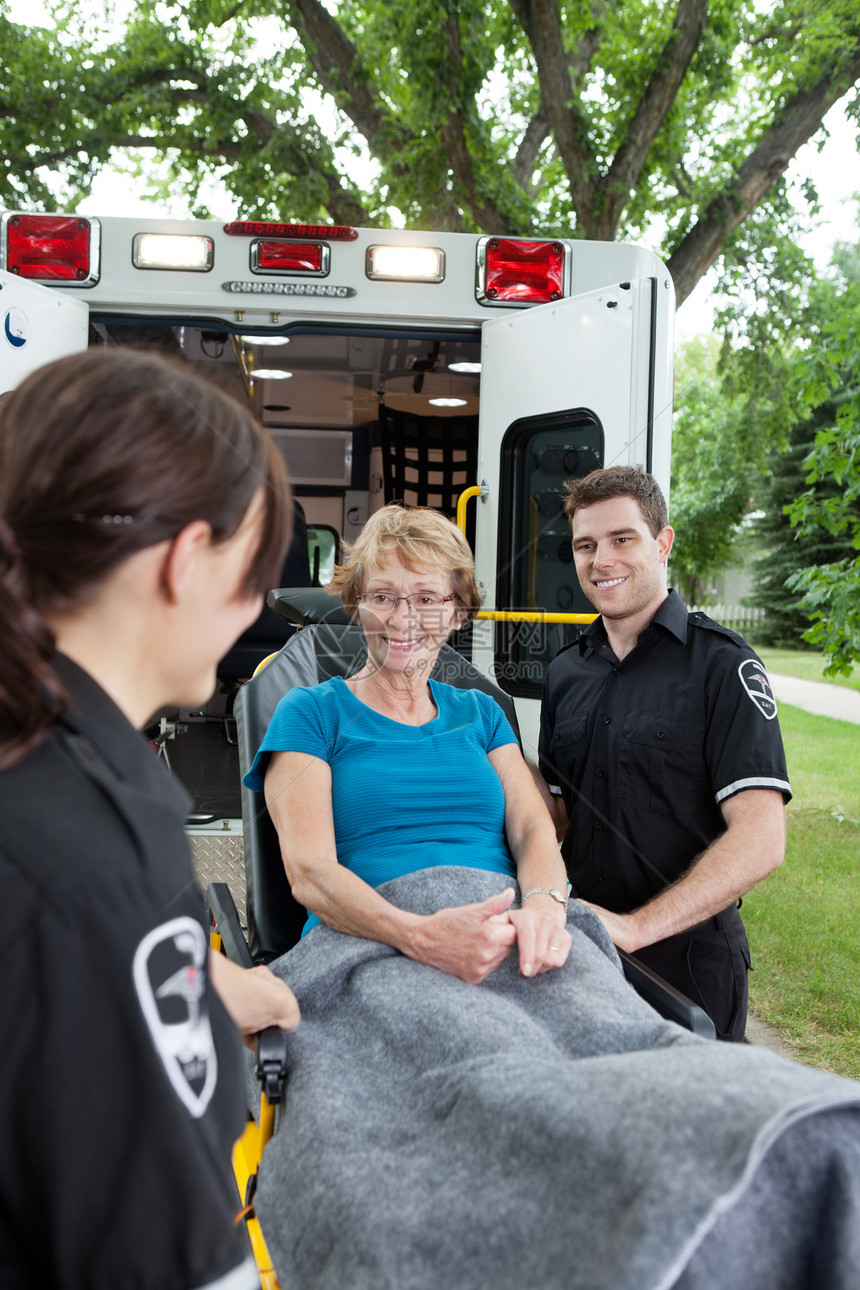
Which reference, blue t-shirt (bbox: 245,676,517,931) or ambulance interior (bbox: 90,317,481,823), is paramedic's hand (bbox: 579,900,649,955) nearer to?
blue t-shirt (bbox: 245,676,517,931)

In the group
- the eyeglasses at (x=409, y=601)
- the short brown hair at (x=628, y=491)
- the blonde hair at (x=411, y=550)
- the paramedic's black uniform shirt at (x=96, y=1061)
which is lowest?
the paramedic's black uniform shirt at (x=96, y=1061)

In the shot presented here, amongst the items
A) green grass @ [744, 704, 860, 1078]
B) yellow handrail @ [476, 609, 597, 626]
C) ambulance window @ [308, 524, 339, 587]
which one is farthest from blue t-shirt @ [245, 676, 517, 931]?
ambulance window @ [308, 524, 339, 587]

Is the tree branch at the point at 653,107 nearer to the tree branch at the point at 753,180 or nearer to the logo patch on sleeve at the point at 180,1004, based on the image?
the tree branch at the point at 753,180

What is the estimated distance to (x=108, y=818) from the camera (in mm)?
818

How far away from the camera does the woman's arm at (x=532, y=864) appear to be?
1745 millimetres

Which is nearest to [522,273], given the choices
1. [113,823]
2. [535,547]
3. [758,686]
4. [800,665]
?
[535,547]

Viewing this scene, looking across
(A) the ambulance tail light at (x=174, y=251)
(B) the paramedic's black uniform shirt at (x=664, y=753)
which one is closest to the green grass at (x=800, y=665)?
(A) the ambulance tail light at (x=174, y=251)

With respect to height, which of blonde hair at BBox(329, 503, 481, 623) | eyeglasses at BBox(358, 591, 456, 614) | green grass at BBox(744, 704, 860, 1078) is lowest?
green grass at BBox(744, 704, 860, 1078)

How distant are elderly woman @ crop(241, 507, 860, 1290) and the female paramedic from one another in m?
0.38

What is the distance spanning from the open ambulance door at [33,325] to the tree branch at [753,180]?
635 cm

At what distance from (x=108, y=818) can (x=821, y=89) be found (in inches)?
375

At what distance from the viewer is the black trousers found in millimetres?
2410

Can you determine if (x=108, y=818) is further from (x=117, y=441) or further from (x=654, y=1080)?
(x=654, y=1080)

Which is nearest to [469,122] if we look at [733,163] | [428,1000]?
[733,163]
